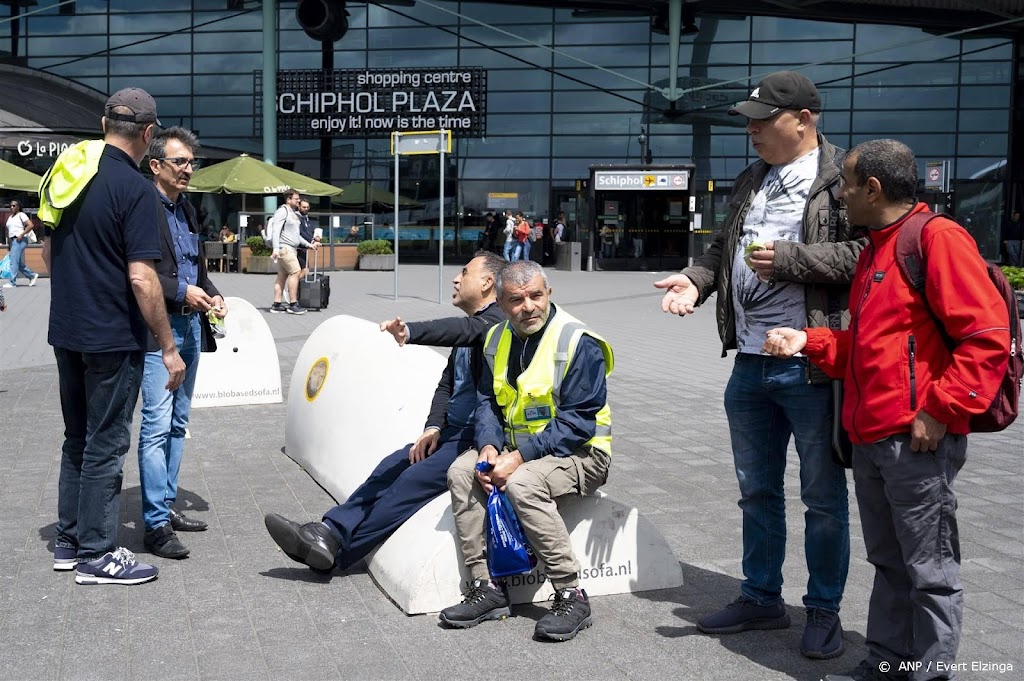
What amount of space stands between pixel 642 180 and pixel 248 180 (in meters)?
10.4

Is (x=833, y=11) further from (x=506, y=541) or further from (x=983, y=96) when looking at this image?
(x=506, y=541)

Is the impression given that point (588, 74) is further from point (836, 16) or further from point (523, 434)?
point (523, 434)

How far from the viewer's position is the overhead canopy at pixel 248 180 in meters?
26.8

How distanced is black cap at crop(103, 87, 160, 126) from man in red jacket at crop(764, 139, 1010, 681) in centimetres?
268

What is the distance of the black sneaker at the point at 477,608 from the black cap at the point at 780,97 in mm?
1943

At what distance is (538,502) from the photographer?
4.16 m

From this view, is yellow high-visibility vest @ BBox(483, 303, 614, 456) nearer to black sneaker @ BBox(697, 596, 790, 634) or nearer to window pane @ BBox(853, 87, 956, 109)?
black sneaker @ BBox(697, 596, 790, 634)

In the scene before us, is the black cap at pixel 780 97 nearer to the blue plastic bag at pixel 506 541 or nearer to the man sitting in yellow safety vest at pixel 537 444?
the man sitting in yellow safety vest at pixel 537 444

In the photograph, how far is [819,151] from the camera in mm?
3885

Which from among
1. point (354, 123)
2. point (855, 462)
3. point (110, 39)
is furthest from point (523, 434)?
point (110, 39)

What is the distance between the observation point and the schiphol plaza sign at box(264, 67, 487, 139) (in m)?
33.1

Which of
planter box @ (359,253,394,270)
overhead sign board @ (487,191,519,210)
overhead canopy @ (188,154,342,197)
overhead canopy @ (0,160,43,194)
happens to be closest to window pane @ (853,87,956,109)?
overhead sign board @ (487,191,519,210)

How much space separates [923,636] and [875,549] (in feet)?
0.95

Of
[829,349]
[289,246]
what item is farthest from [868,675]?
[289,246]
